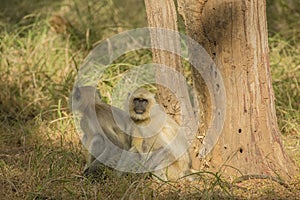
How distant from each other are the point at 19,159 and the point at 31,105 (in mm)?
1516

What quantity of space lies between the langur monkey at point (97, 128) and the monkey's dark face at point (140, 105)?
0.16 m

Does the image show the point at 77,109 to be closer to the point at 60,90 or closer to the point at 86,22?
the point at 60,90

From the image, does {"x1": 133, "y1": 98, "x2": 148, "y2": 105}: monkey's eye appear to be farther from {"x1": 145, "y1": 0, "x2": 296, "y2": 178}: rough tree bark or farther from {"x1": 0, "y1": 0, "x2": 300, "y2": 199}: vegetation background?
{"x1": 0, "y1": 0, "x2": 300, "y2": 199}: vegetation background

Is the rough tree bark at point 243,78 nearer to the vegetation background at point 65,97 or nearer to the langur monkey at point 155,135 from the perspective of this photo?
the vegetation background at point 65,97

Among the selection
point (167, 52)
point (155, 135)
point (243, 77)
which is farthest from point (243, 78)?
point (155, 135)

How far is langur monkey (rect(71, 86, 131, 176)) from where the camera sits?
5.60 m

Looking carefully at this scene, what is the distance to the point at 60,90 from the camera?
7492 millimetres

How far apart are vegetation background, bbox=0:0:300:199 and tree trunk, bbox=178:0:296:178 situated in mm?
193

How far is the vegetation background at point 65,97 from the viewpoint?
5.01m

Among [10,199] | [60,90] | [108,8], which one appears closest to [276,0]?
[108,8]

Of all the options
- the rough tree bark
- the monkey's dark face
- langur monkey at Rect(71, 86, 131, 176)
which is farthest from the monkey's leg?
the rough tree bark

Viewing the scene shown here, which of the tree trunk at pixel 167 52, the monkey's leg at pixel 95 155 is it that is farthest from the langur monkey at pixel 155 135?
the monkey's leg at pixel 95 155

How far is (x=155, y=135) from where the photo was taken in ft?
18.0

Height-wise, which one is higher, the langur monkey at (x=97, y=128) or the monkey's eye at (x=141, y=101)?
the monkey's eye at (x=141, y=101)
